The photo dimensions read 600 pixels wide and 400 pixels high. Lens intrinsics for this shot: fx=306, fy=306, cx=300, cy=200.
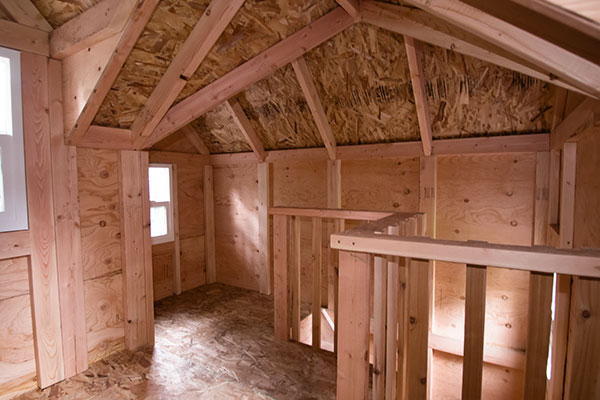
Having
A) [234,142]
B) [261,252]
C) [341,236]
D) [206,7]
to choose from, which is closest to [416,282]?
[341,236]

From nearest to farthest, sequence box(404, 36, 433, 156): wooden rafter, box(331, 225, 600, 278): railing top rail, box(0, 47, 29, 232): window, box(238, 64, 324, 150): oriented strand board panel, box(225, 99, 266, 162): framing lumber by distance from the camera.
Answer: box(331, 225, 600, 278): railing top rail, box(0, 47, 29, 232): window, box(404, 36, 433, 156): wooden rafter, box(238, 64, 324, 150): oriented strand board panel, box(225, 99, 266, 162): framing lumber

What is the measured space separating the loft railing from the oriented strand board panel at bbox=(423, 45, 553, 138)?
1.60 meters

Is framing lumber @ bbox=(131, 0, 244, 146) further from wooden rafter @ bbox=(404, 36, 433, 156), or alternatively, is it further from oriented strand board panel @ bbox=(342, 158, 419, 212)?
oriented strand board panel @ bbox=(342, 158, 419, 212)

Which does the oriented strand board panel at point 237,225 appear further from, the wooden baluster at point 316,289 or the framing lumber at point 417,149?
the wooden baluster at point 316,289

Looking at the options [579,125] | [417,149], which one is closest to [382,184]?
[417,149]

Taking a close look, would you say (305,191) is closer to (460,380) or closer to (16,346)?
(460,380)

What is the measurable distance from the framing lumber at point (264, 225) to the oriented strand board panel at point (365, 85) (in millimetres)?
1151

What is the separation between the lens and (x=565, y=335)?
1.88 m

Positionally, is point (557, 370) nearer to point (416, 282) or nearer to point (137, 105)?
point (416, 282)

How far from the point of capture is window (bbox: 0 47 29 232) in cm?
188

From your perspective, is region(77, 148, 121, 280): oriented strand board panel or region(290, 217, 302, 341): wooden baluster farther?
region(290, 217, 302, 341): wooden baluster

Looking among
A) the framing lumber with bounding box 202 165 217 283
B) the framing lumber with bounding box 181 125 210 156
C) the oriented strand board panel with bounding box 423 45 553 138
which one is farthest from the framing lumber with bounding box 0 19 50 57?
the oriented strand board panel with bounding box 423 45 553 138

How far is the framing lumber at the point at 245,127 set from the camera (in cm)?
359

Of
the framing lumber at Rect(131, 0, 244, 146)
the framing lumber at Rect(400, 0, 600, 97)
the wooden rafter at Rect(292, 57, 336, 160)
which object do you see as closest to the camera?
the framing lumber at Rect(400, 0, 600, 97)
